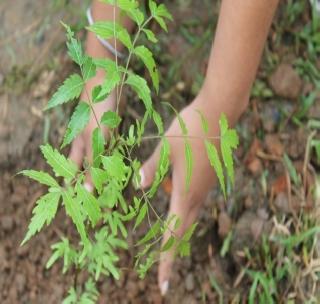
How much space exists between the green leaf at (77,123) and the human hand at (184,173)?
639 millimetres

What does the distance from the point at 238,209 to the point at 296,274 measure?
27 centimetres

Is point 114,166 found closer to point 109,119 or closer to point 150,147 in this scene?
point 109,119

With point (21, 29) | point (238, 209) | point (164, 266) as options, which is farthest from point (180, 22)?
point (164, 266)

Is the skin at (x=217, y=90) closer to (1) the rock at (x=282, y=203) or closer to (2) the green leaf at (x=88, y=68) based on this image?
(1) the rock at (x=282, y=203)

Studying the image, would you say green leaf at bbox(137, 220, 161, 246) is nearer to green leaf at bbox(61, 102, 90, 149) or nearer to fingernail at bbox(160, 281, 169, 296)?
green leaf at bbox(61, 102, 90, 149)

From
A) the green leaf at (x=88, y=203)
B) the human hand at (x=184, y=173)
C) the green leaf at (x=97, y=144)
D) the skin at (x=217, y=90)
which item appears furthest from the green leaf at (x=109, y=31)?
the human hand at (x=184, y=173)

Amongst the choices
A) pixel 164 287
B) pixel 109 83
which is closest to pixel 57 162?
pixel 109 83

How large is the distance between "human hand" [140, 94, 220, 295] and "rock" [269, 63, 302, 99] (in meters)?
0.53

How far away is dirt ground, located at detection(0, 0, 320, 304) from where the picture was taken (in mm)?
1745

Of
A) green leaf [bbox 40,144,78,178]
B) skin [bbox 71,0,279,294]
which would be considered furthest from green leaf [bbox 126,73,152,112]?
skin [bbox 71,0,279,294]

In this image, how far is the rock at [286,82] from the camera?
207cm

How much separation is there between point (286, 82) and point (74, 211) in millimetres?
1329

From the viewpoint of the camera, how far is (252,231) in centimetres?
187

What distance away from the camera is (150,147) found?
1927mm
